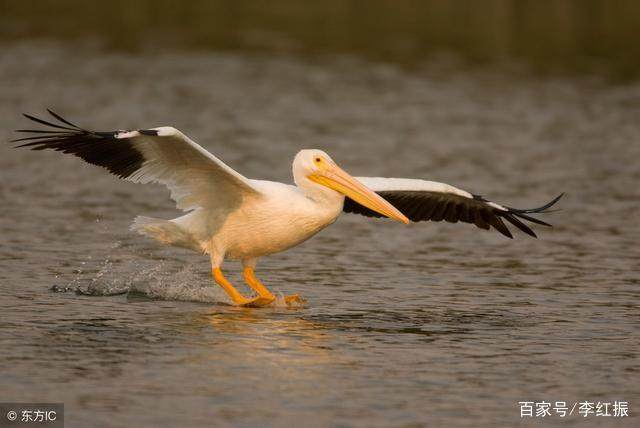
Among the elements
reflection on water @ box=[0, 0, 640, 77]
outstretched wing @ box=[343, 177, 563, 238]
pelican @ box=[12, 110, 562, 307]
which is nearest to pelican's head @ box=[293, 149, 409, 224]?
pelican @ box=[12, 110, 562, 307]

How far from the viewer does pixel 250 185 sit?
10.9m

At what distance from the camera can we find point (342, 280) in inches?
494

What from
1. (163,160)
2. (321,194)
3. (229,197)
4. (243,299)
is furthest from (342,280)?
(163,160)

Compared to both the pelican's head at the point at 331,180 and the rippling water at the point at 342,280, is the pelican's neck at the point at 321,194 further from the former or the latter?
the rippling water at the point at 342,280

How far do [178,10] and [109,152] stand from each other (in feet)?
79.3

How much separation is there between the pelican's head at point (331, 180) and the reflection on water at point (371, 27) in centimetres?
1761

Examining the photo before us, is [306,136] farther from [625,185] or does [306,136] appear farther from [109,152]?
[109,152]

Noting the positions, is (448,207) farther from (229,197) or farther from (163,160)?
(163,160)

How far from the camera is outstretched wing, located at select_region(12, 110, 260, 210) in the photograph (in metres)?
10.4

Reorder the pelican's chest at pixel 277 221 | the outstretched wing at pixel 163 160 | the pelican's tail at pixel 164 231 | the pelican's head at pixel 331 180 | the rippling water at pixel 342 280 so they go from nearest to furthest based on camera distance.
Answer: the rippling water at pixel 342 280 < the outstretched wing at pixel 163 160 < the pelican's chest at pixel 277 221 < the pelican's head at pixel 331 180 < the pelican's tail at pixel 164 231

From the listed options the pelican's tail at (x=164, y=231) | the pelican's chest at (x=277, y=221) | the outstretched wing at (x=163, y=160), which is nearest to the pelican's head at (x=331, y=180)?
the pelican's chest at (x=277, y=221)

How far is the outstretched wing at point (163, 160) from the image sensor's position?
1044 cm

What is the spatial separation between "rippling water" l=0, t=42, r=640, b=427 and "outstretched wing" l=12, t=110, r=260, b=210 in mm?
867

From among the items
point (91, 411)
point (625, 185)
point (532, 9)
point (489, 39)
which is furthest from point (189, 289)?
point (532, 9)
